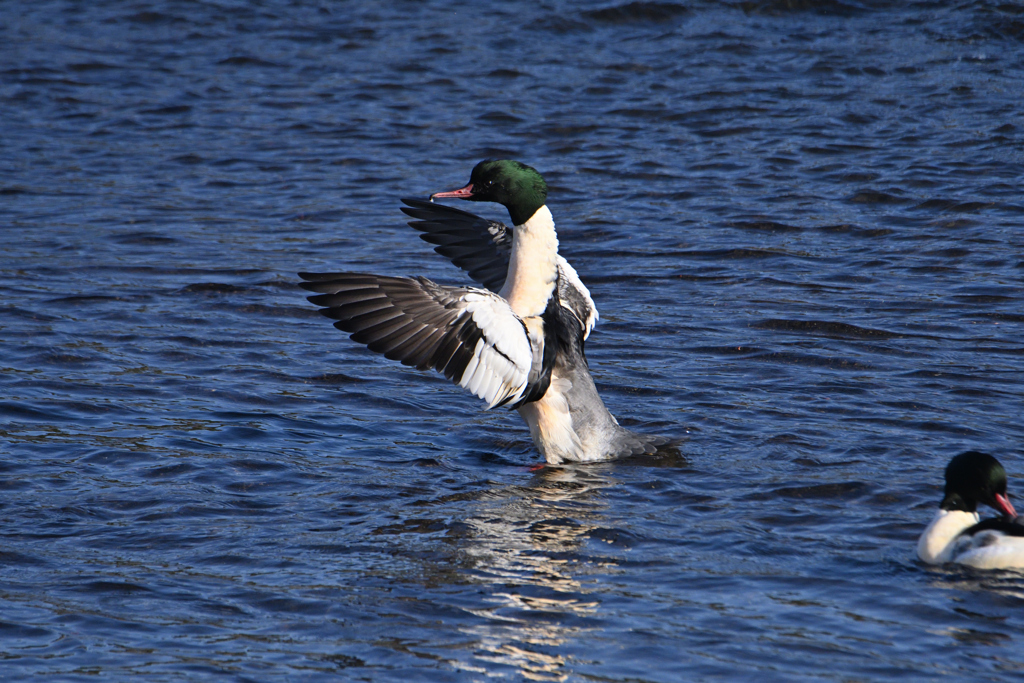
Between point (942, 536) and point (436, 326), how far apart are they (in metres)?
2.75

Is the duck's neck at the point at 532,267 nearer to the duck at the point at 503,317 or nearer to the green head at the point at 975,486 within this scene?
the duck at the point at 503,317

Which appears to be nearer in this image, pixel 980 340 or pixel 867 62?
pixel 980 340

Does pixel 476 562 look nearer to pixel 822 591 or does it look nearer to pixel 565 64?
pixel 822 591

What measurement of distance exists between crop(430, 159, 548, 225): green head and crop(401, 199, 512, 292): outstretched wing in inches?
38.4

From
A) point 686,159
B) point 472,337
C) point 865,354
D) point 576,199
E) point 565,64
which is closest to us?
point 472,337

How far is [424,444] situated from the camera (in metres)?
7.35

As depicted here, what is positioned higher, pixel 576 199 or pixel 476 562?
pixel 576 199

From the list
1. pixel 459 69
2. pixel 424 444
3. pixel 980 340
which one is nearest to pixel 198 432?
pixel 424 444

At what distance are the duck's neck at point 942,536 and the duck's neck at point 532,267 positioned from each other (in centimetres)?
264

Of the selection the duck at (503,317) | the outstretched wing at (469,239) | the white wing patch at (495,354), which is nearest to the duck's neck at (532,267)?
the duck at (503,317)

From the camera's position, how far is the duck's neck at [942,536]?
534cm

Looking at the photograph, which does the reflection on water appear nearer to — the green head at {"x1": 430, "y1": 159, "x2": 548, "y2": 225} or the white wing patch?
the white wing patch

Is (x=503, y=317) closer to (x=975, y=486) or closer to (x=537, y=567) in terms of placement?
(x=537, y=567)

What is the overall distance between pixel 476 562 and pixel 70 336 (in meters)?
4.63
